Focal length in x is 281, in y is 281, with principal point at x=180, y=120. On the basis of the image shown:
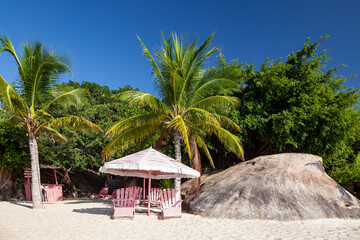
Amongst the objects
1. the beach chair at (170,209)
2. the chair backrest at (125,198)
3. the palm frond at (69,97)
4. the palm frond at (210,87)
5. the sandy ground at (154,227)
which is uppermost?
the palm frond at (210,87)

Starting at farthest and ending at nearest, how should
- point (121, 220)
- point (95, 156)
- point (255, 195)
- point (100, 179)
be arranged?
→ point (100, 179), point (95, 156), point (255, 195), point (121, 220)

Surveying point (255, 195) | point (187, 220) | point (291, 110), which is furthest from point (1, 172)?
point (291, 110)

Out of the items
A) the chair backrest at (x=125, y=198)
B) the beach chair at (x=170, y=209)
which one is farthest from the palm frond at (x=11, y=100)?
the beach chair at (x=170, y=209)

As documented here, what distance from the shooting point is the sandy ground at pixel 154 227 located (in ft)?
23.1

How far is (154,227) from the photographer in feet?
27.3

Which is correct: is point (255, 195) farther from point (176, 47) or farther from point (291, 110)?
point (176, 47)

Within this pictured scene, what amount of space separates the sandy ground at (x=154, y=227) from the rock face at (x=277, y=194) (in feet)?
1.66

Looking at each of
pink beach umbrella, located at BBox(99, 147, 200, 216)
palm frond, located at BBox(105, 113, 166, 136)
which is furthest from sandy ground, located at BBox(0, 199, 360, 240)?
palm frond, located at BBox(105, 113, 166, 136)

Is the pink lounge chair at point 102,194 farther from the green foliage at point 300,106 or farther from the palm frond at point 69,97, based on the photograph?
the green foliage at point 300,106

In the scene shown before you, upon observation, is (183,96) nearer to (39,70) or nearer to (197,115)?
(197,115)

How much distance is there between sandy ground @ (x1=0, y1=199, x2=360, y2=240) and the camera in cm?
704

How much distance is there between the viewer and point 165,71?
12352 mm

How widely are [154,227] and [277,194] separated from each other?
4.93 metres

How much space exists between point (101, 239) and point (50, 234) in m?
1.38
